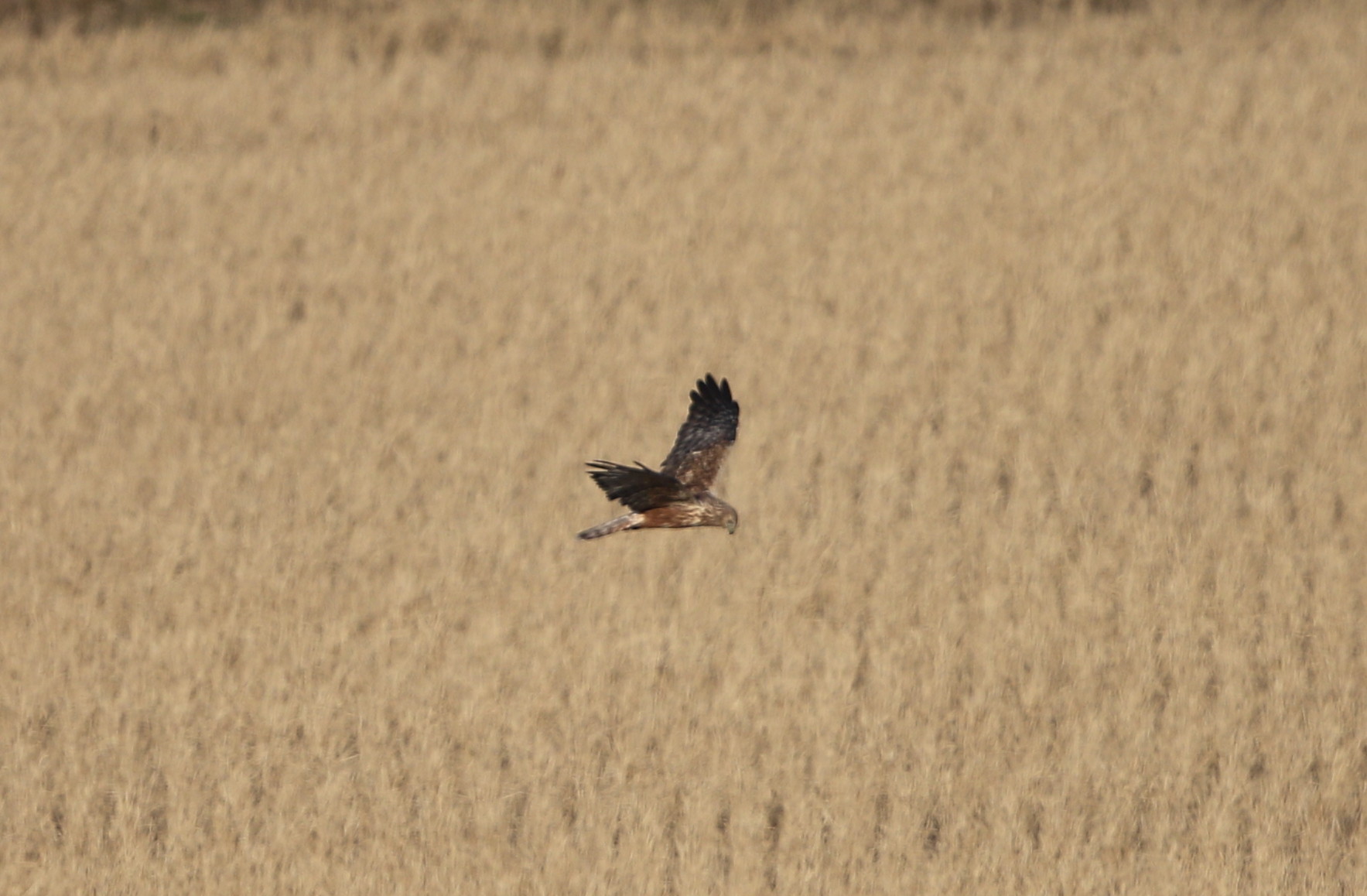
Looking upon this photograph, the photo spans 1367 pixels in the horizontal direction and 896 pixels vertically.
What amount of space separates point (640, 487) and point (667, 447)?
4177 mm

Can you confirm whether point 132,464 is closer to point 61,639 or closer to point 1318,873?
point 61,639

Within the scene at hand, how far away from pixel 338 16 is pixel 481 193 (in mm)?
3586

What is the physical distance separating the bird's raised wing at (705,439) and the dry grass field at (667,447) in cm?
123

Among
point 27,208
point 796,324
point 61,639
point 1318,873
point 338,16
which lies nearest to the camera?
point 1318,873

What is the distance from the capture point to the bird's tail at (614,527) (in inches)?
172

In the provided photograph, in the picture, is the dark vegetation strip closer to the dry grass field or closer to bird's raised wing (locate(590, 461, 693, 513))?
the dry grass field

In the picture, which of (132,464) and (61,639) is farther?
(132,464)

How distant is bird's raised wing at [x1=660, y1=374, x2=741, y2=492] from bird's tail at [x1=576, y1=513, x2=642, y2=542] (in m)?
0.34

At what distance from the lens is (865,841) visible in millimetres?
5641

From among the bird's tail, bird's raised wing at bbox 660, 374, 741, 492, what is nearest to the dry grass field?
bird's raised wing at bbox 660, 374, 741, 492

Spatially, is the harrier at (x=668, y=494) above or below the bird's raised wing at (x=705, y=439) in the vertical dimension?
below

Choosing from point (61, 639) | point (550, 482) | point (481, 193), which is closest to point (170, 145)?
point (481, 193)

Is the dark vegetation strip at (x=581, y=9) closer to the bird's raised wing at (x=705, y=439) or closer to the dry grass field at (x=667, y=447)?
the dry grass field at (x=667, y=447)

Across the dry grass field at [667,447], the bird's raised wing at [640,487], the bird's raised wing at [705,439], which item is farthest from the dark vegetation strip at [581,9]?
the bird's raised wing at [640,487]
